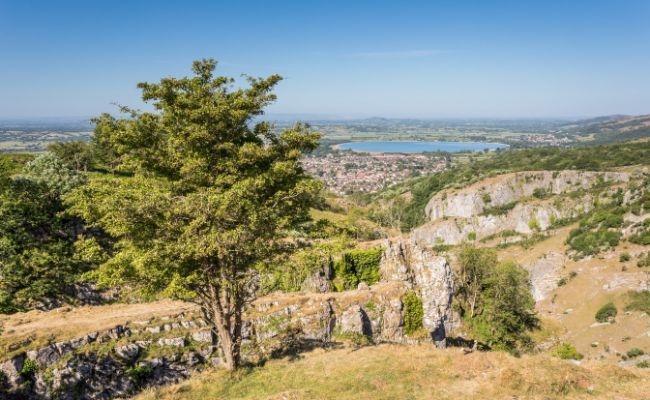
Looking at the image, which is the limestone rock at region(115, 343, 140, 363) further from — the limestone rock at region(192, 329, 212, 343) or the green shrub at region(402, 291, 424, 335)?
the green shrub at region(402, 291, 424, 335)

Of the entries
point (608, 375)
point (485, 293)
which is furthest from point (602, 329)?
point (608, 375)

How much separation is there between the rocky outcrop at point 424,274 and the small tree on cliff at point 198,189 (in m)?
22.4

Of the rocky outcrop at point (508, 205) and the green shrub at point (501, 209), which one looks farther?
the green shrub at point (501, 209)

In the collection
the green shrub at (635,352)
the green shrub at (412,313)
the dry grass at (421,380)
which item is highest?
the dry grass at (421,380)

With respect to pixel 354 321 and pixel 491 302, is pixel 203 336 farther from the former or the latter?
pixel 491 302

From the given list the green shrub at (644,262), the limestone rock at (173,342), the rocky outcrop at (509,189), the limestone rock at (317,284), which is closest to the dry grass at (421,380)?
the limestone rock at (173,342)

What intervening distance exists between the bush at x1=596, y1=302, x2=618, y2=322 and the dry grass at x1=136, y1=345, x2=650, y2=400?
167 ft

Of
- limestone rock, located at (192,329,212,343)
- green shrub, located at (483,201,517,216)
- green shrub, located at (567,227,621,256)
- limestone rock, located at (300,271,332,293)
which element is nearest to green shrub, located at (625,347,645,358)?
limestone rock, located at (300,271,332,293)

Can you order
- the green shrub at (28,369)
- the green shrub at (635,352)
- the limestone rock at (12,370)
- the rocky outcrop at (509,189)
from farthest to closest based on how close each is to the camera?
1. the rocky outcrop at (509,189)
2. the green shrub at (635,352)
3. the green shrub at (28,369)
4. the limestone rock at (12,370)

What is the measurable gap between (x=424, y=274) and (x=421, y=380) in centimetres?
2297

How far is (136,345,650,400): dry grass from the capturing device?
11.6 m

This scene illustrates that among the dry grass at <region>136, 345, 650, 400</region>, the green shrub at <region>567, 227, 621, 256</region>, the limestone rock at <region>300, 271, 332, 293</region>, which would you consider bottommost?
the green shrub at <region>567, 227, 621, 256</region>

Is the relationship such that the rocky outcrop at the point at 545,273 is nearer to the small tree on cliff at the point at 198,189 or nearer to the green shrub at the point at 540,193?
the green shrub at the point at 540,193

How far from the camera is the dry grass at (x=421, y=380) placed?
11.6m
